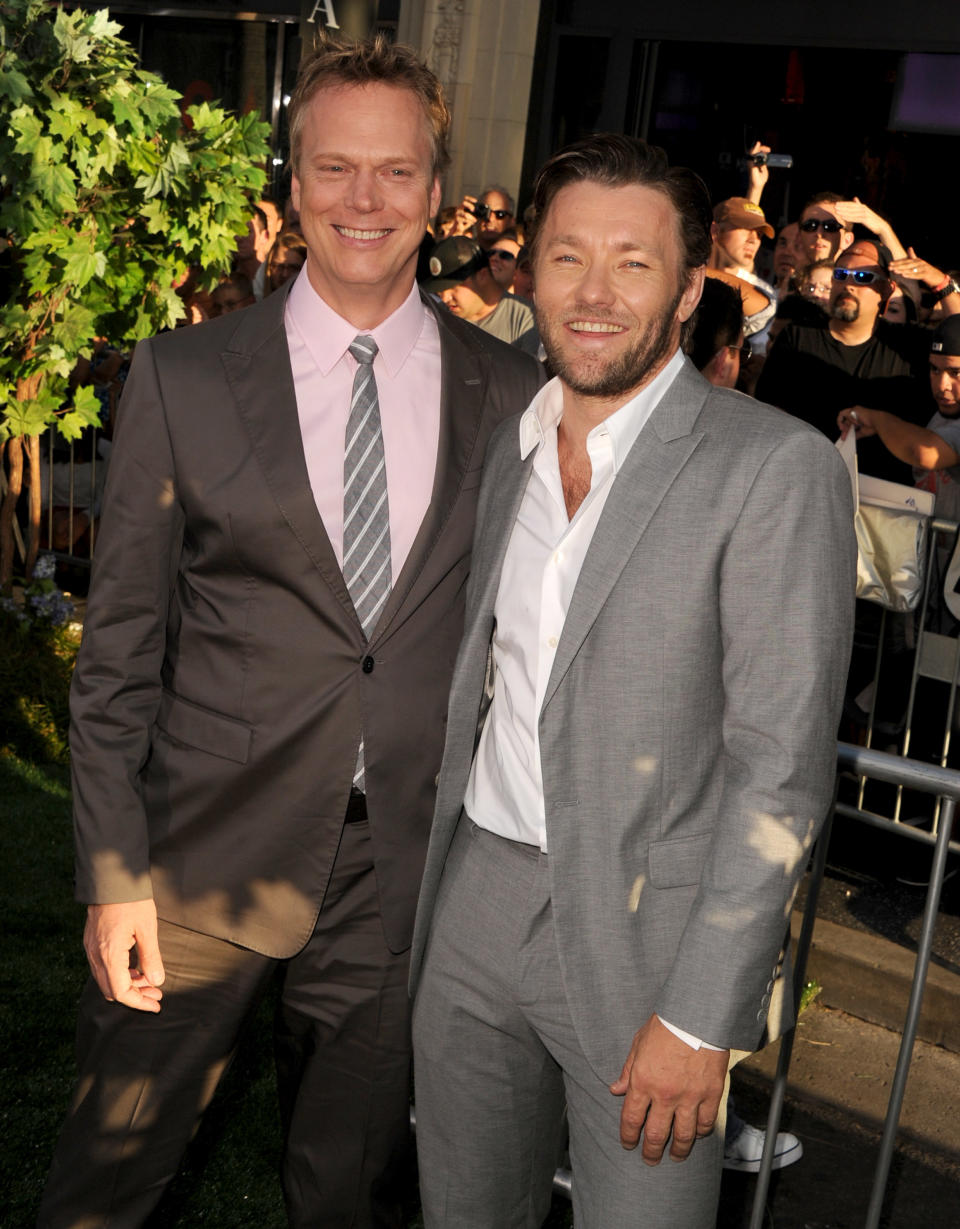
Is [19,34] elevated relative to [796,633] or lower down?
elevated

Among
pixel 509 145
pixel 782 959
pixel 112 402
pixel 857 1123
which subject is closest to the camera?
pixel 782 959

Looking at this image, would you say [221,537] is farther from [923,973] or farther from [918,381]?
[918,381]

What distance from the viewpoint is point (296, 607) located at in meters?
2.54

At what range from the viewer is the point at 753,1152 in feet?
12.7

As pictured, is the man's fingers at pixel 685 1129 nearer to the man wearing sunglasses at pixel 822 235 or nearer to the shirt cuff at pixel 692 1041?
the shirt cuff at pixel 692 1041

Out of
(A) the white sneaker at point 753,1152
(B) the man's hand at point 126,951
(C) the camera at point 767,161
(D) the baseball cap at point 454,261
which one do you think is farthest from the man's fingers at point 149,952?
(C) the camera at point 767,161

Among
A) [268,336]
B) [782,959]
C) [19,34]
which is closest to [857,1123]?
[782,959]

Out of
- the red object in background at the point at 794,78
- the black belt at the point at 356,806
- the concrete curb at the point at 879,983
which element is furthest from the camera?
the red object in background at the point at 794,78

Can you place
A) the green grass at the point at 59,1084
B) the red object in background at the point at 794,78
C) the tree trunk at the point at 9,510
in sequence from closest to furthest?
the green grass at the point at 59,1084, the tree trunk at the point at 9,510, the red object in background at the point at 794,78

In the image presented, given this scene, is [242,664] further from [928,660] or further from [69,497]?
[69,497]

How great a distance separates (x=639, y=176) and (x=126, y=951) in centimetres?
169

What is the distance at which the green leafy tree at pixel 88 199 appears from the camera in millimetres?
5914

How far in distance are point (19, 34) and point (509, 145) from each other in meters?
6.88

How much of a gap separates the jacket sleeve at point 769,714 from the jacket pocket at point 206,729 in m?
0.93
